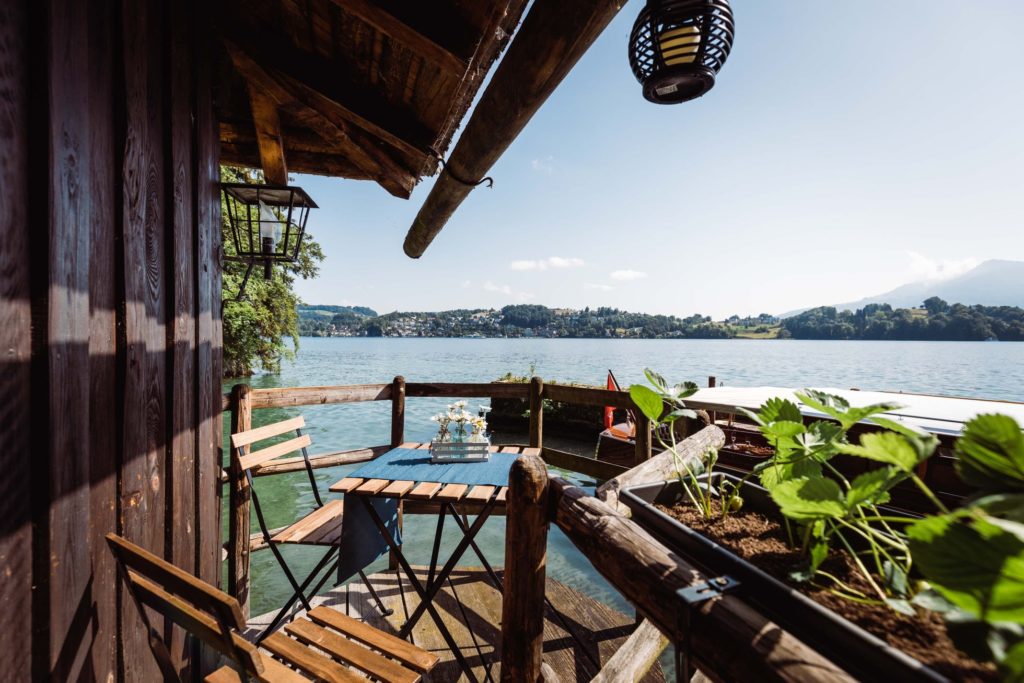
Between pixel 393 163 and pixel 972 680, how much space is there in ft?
10.2

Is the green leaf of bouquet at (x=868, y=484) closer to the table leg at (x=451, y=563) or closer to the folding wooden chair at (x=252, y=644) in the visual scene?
the folding wooden chair at (x=252, y=644)

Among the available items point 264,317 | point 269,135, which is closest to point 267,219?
point 269,135

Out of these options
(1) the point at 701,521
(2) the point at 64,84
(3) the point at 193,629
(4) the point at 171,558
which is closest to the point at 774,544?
(1) the point at 701,521

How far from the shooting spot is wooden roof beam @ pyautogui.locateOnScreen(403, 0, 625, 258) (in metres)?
1.03

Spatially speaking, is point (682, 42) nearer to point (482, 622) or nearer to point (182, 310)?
point (182, 310)

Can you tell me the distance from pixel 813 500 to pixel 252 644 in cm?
132

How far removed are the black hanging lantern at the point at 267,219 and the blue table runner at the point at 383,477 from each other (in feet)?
4.27

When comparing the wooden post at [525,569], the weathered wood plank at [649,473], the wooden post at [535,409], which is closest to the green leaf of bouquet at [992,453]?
the weathered wood plank at [649,473]

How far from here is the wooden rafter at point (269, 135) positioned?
2412mm

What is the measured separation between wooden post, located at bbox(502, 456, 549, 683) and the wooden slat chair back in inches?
26.1

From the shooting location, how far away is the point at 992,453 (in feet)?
1.62

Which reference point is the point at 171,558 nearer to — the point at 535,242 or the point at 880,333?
the point at 535,242

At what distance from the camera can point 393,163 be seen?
2.88 m

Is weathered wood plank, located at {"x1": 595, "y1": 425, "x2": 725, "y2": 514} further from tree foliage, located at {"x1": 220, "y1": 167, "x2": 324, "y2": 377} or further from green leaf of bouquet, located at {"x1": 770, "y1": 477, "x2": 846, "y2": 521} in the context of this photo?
tree foliage, located at {"x1": 220, "y1": 167, "x2": 324, "y2": 377}
